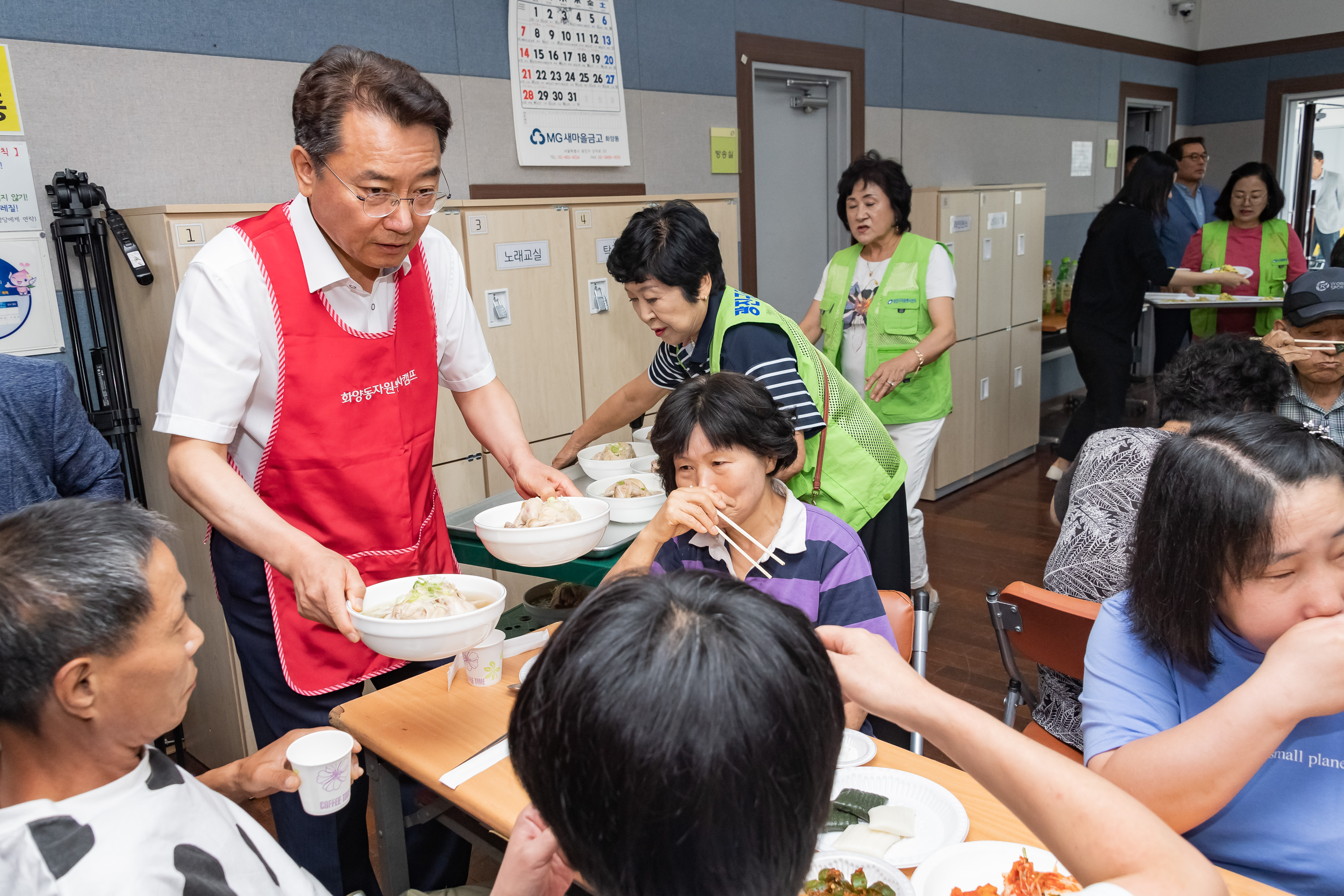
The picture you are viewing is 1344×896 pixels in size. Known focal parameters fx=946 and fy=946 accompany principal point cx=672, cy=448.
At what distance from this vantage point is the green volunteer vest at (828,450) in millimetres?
2264

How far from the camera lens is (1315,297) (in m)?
2.65

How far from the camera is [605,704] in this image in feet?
2.02

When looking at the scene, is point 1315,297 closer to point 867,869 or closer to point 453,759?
point 867,869

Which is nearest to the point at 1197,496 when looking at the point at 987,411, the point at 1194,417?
the point at 1194,417

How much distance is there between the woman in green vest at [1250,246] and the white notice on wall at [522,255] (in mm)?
3892

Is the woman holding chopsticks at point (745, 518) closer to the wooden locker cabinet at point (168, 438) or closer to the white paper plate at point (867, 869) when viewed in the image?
the white paper plate at point (867, 869)

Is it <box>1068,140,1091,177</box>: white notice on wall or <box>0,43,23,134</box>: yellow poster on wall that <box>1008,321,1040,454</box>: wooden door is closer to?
<box>1068,140,1091,177</box>: white notice on wall

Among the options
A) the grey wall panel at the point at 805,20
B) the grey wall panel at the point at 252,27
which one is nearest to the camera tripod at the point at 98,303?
the grey wall panel at the point at 252,27

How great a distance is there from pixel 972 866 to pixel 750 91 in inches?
164

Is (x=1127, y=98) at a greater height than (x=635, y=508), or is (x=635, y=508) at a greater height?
(x=1127, y=98)

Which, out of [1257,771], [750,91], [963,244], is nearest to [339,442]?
[1257,771]

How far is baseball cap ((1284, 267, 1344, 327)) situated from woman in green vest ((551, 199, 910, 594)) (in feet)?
4.03

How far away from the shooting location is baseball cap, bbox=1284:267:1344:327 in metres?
2.58

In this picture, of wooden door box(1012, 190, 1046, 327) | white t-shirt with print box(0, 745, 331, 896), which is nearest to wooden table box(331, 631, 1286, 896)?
white t-shirt with print box(0, 745, 331, 896)
